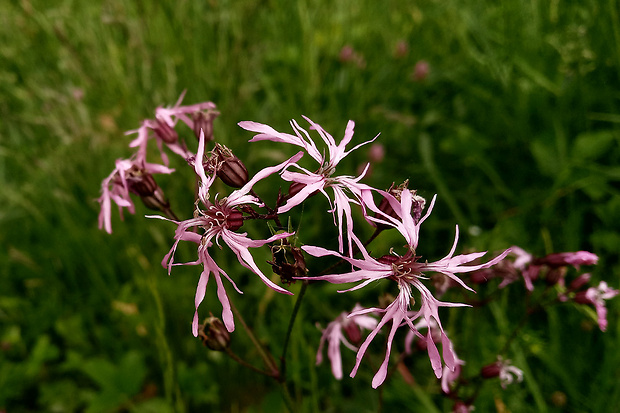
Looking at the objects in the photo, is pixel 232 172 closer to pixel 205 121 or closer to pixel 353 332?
pixel 205 121

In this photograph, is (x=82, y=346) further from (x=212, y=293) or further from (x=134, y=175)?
(x=134, y=175)

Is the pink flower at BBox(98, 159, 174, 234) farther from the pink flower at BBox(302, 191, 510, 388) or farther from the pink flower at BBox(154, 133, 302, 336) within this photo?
the pink flower at BBox(302, 191, 510, 388)

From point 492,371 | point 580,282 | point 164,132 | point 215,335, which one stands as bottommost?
point 492,371

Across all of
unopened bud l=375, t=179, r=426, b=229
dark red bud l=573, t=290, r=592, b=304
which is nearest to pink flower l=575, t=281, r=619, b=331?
dark red bud l=573, t=290, r=592, b=304

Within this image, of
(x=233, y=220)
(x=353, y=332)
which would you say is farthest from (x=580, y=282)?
(x=233, y=220)

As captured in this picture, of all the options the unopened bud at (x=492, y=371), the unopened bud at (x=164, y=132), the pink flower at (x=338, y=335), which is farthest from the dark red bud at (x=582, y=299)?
the unopened bud at (x=164, y=132)
